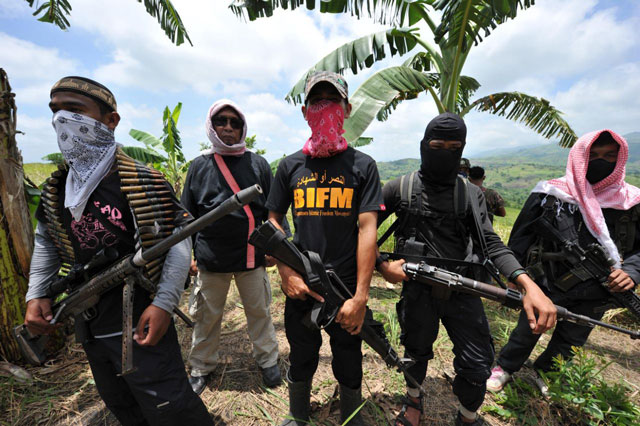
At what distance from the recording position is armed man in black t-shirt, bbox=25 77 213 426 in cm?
152

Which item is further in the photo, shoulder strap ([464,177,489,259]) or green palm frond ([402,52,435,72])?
green palm frond ([402,52,435,72])

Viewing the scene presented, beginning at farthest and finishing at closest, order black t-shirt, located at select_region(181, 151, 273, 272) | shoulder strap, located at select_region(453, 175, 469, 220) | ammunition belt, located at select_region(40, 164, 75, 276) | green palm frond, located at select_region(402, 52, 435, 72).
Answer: green palm frond, located at select_region(402, 52, 435, 72) < black t-shirt, located at select_region(181, 151, 273, 272) < shoulder strap, located at select_region(453, 175, 469, 220) < ammunition belt, located at select_region(40, 164, 75, 276)

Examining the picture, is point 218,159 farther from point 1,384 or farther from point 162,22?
point 162,22

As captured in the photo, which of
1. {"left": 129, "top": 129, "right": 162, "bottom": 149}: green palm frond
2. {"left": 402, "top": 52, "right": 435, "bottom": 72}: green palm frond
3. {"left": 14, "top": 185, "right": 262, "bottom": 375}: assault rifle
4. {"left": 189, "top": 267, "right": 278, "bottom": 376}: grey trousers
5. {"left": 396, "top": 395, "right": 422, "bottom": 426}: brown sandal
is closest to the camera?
{"left": 14, "top": 185, "right": 262, "bottom": 375}: assault rifle

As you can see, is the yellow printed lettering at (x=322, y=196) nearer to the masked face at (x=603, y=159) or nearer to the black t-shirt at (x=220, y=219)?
the black t-shirt at (x=220, y=219)

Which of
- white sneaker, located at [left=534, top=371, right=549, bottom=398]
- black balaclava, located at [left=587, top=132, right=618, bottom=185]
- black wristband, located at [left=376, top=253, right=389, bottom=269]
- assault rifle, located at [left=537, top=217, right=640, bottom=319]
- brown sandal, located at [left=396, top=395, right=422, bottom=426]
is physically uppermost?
black balaclava, located at [left=587, top=132, right=618, bottom=185]

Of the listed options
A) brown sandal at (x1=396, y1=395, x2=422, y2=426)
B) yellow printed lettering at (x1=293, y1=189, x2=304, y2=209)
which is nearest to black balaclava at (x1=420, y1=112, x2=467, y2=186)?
yellow printed lettering at (x1=293, y1=189, x2=304, y2=209)

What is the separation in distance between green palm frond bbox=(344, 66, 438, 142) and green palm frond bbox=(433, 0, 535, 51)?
707mm

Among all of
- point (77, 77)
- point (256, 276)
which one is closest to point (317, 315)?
point (256, 276)

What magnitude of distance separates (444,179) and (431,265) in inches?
25.1

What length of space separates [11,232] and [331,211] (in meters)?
3.07

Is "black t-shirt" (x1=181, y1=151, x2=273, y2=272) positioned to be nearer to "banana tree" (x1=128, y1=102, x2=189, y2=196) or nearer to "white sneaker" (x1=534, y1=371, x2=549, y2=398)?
"white sneaker" (x1=534, y1=371, x2=549, y2=398)

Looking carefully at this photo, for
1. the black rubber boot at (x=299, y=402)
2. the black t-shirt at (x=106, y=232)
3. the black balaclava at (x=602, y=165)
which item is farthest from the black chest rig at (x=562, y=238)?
the black t-shirt at (x=106, y=232)

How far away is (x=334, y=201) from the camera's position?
1.81 m
